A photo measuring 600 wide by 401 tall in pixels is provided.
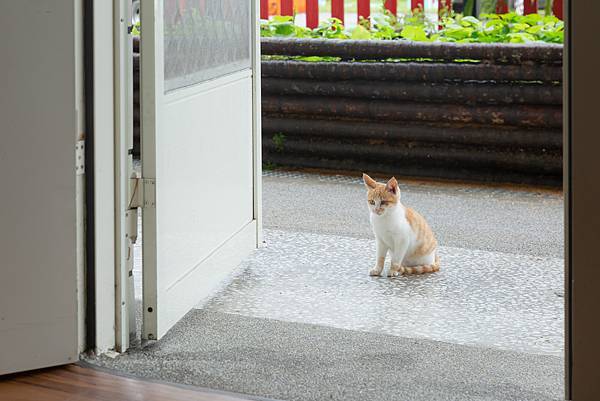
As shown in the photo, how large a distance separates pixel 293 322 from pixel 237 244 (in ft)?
2.12

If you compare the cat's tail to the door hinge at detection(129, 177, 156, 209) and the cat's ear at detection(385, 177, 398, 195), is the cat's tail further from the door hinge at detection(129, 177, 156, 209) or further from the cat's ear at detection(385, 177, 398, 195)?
the door hinge at detection(129, 177, 156, 209)

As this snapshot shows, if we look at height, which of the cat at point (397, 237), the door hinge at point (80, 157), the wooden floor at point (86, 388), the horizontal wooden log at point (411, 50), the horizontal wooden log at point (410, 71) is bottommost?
the wooden floor at point (86, 388)

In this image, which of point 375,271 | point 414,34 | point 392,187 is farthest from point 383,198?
point 414,34

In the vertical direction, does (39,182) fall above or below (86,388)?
above

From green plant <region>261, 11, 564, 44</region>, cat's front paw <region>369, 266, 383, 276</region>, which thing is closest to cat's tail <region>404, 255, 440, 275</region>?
cat's front paw <region>369, 266, 383, 276</region>

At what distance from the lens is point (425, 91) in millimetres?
5742

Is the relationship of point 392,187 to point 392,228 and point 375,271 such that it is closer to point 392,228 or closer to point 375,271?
point 392,228

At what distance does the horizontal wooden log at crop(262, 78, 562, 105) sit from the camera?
5.54 metres

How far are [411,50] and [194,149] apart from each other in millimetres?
2681

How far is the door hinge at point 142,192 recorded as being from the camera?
3.08m

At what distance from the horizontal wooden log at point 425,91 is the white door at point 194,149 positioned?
1.78 m

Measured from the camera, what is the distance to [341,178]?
232 inches

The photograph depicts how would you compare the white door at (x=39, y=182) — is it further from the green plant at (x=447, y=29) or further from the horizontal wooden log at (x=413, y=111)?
the green plant at (x=447, y=29)

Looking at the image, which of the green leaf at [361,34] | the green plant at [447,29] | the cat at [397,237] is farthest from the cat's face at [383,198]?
the green leaf at [361,34]
